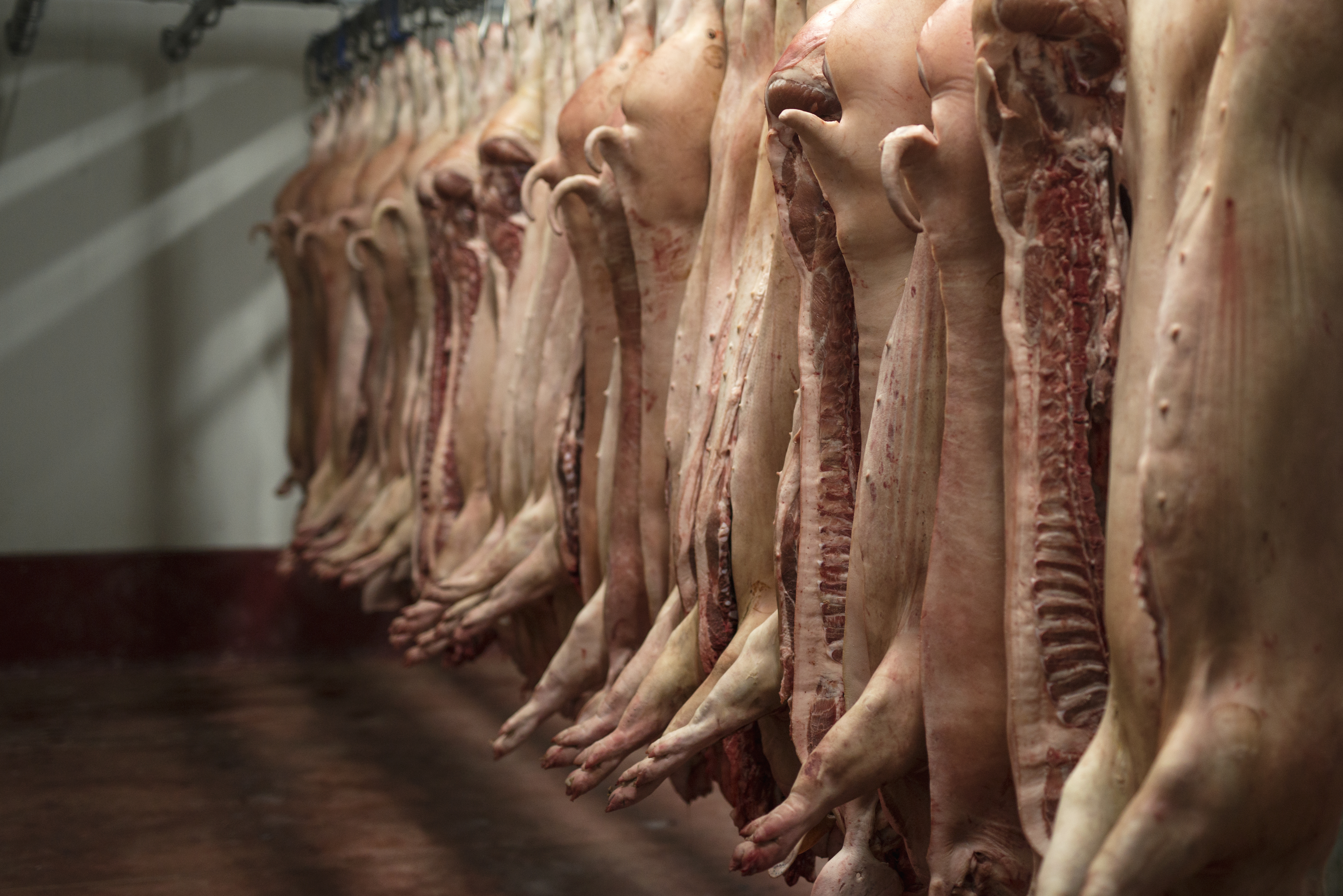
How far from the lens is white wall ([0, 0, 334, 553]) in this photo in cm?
627

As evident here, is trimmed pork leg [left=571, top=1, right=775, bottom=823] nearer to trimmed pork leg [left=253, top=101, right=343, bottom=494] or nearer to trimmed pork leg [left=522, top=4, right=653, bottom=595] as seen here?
trimmed pork leg [left=522, top=4, right=653, bottom=595]

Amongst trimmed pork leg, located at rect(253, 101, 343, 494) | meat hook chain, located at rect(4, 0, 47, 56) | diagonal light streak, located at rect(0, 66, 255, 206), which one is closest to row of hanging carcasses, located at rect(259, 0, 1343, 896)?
trimmed pork leg, located at rect(253, 101, 343, 494)

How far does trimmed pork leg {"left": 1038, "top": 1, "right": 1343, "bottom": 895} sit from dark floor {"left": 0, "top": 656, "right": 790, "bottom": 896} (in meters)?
2.57

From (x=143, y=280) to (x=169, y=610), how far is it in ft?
4.84

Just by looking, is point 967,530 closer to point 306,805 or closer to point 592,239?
point 592,239

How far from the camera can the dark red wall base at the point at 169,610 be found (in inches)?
247

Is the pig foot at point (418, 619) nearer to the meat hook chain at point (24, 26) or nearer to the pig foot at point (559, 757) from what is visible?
the pig foot at point (559, 757)

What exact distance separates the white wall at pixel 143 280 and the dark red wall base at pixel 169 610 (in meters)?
0.11

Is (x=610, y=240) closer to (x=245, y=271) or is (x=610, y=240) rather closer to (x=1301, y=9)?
(x=1301, y=9)

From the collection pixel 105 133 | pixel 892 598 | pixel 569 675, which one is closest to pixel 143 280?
pixel 105 133

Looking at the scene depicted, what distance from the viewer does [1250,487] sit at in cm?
120

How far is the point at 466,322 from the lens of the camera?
149 inches

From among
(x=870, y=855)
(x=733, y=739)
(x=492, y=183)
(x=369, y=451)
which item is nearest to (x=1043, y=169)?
(x=870, y=855)

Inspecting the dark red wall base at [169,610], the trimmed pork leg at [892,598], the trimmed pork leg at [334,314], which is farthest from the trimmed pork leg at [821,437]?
the dark red wall base at [169,610]
